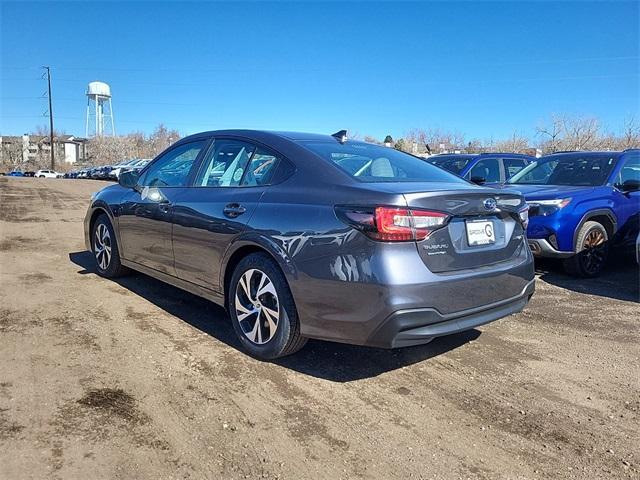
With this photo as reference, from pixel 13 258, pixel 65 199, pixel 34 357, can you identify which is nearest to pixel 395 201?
pixel 34 357

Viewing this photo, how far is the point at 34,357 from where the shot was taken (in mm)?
3555

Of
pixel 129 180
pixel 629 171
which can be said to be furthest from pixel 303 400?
pixel 629 171

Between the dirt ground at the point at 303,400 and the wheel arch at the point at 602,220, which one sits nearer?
the dirt ground at the point at 303,400

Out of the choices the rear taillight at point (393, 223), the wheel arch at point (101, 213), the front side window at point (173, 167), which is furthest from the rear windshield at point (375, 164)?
the wheel arch at point (101, 213)

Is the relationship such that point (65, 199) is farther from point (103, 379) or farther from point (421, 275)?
point (421, 275)

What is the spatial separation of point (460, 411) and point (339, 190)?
1.50 metres

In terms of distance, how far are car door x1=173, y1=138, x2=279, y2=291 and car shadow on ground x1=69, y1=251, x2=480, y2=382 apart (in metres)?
0.43

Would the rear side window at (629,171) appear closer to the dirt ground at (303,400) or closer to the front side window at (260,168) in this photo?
the dirt ground at (303,400)

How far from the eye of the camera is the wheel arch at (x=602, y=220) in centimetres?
601

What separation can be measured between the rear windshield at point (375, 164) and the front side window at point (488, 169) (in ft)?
21.3

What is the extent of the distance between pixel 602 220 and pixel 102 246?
241 inches

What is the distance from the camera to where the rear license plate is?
320 cm

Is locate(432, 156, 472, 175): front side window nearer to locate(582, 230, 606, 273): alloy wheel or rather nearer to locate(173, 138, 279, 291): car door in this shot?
locate(582, 230, 606, 273): alloy wheel

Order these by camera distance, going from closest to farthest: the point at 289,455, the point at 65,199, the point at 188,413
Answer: the point at 289,455 < the point at 188,413 < the point at 65,199
